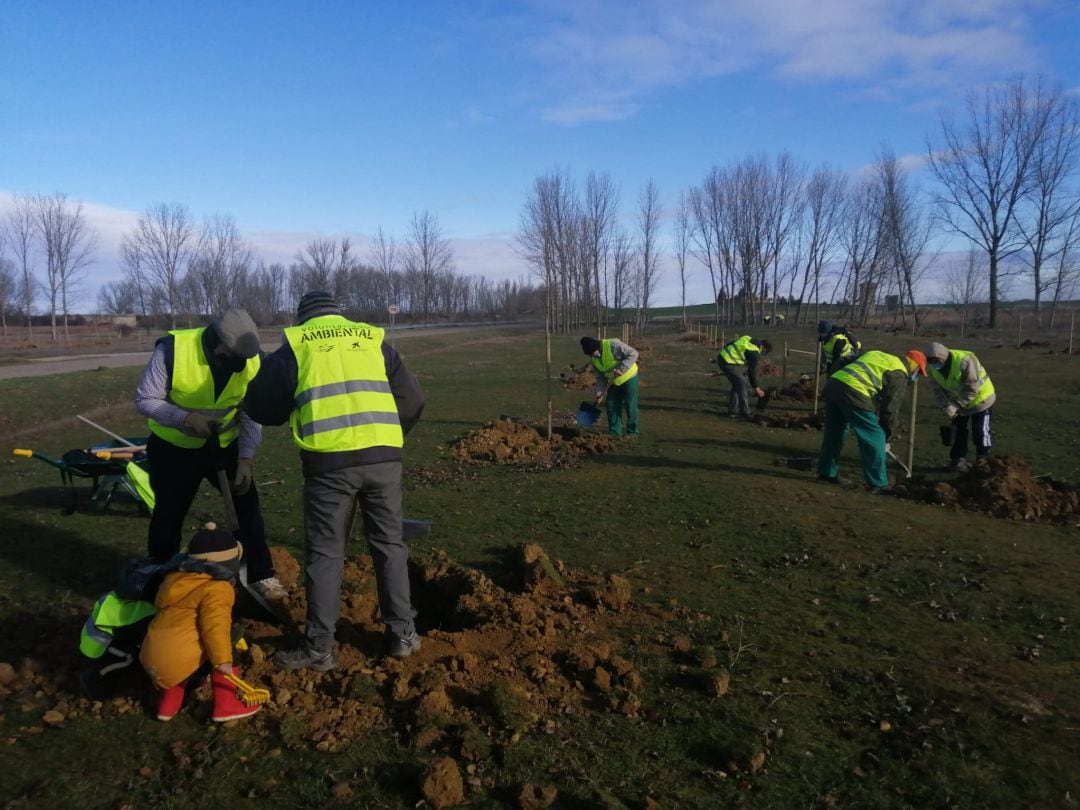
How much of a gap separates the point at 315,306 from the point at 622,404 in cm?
811

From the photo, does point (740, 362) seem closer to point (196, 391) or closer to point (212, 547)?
point (196, 391)

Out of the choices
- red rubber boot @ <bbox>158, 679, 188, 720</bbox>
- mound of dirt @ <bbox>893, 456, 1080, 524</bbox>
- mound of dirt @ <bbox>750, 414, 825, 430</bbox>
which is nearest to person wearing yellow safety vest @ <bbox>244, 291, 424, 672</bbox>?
red rubber boot @ <bbox>158, 679, 188, 720</bbox>

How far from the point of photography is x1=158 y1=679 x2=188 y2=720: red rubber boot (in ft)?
11.0

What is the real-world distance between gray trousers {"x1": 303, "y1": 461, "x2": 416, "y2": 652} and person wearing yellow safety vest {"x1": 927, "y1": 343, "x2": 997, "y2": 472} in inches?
307

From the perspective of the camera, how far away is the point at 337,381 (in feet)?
12.1

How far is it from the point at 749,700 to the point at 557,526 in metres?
3.24

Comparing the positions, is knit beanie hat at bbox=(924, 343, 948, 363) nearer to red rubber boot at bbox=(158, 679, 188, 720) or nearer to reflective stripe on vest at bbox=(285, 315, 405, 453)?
reflective stripe on vest at bbox=(285, 315, 405, 453)

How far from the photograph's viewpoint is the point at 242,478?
15.0ft

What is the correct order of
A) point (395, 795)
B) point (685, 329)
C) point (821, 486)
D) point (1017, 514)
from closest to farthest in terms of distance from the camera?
point (395, 795) < point (1017, 514) < point (821, 486) < point (685, 329)

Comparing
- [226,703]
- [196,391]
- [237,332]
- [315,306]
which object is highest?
[315,306]

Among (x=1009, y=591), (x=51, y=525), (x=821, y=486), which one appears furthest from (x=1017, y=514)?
(x=51, y=525)

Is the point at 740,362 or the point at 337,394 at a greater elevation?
the point at 337,394

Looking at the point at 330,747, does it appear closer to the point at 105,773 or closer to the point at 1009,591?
the point at 105,773

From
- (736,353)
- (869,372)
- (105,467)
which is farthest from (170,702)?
(736,353)
